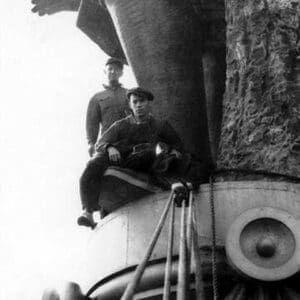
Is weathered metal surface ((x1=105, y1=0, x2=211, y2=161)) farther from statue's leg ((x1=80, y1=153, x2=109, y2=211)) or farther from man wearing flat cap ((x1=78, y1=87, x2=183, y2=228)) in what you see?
Result: statue's leg ((x1=80, y1=153, x2=109, y2=211))

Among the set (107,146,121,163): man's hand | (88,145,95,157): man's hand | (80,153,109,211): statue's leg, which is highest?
(88,145,95,157): man's hand

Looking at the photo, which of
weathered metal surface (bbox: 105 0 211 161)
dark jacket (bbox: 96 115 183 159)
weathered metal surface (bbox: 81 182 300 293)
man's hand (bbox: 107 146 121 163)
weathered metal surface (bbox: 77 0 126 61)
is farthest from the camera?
weathered metal surface (bbox: 77 0 126 61)

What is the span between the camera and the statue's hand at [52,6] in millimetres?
18656

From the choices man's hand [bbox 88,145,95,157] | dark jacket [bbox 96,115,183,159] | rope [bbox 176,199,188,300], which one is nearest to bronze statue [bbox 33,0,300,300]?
rope [bbox 176,199,188,300]

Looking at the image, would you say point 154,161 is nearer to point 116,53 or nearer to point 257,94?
point 257,94

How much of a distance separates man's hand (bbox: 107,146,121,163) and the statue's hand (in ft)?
19.9

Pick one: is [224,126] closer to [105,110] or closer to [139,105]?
[139,105]

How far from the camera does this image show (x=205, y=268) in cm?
1197

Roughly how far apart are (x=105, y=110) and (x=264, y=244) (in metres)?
4.29

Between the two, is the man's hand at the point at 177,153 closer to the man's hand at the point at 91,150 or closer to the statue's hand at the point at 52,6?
the man's hand at the point at 91,150

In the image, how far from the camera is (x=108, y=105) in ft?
49.6

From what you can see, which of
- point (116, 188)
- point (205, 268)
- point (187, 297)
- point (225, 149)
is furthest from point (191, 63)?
point (187, 297)

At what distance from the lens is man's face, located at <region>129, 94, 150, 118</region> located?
43.7 feet

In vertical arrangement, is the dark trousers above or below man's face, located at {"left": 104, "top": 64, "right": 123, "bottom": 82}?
below
